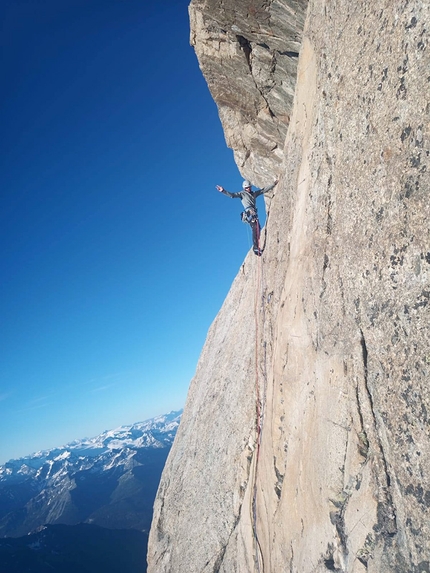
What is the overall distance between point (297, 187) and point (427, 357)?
642 cm

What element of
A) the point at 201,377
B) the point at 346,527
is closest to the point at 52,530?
the point at 201,377

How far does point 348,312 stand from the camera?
7066 millimetres

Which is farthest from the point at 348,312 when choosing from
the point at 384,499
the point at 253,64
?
the point at 253,64

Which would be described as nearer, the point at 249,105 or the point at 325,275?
the point at 325,275

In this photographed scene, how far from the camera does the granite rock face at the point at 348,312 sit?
5.48 meters

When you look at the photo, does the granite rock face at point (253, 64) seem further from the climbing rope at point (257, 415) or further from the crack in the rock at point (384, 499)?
the crack in the rock at point (384, 499)

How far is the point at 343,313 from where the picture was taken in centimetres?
721

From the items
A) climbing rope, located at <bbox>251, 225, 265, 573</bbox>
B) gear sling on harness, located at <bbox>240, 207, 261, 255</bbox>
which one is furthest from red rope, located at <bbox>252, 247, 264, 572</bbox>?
gear sling on harness, located at <bbox>240, 207, 261, 255</bbox>

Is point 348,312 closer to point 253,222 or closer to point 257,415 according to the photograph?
point 257,415

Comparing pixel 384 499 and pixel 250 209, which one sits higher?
pixel 250 209

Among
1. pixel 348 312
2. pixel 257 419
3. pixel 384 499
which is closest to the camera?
pixel 384 499

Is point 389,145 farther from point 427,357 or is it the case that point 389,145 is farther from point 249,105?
point 249,105

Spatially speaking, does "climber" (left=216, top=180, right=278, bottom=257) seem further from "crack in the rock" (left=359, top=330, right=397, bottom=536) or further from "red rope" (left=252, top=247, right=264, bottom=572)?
"crack in the rock" (left=359, top=330, right=397, bottom=536)

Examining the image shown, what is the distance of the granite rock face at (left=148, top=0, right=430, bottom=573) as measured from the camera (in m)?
5.48
